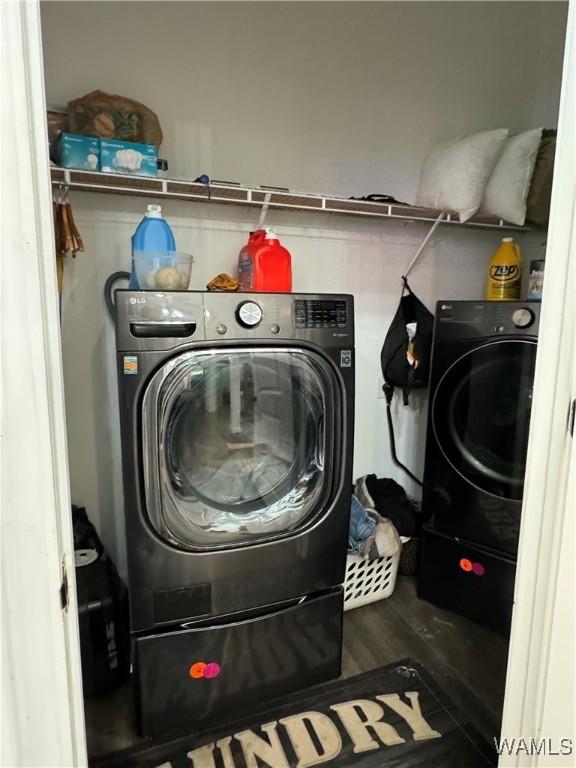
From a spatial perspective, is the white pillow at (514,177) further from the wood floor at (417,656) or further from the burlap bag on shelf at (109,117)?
the wood floor at (417,656)

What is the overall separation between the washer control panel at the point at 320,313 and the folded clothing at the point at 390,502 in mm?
1021

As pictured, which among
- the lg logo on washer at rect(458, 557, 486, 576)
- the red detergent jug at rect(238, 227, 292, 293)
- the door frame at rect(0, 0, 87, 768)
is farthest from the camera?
the lg logo on washer at rect(458, 557, 486, 576)

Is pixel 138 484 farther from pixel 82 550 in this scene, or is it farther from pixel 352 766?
pixel 352 766

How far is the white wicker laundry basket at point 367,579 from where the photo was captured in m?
1.96

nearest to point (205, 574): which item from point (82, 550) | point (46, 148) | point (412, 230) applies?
point (82, 550)

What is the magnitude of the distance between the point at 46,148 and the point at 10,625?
0.62 meters

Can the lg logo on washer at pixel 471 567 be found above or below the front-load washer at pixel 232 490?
below

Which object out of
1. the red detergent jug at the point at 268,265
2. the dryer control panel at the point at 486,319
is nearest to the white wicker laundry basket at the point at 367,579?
the dryer control panel at the point at 486,319

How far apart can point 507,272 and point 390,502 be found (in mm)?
1142

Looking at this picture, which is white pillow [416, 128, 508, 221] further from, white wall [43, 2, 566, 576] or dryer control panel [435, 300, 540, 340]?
dryer control panel [435, 300, 540, 340]

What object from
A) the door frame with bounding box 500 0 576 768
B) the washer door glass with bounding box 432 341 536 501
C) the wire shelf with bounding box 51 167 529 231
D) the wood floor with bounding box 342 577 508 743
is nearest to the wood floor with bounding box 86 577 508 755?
the wood floor with bounding box 342 577 508 743

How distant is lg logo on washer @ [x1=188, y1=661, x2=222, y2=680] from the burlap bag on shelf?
5.44ft

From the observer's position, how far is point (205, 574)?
4.53 feet

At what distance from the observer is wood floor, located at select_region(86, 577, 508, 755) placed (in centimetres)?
149
